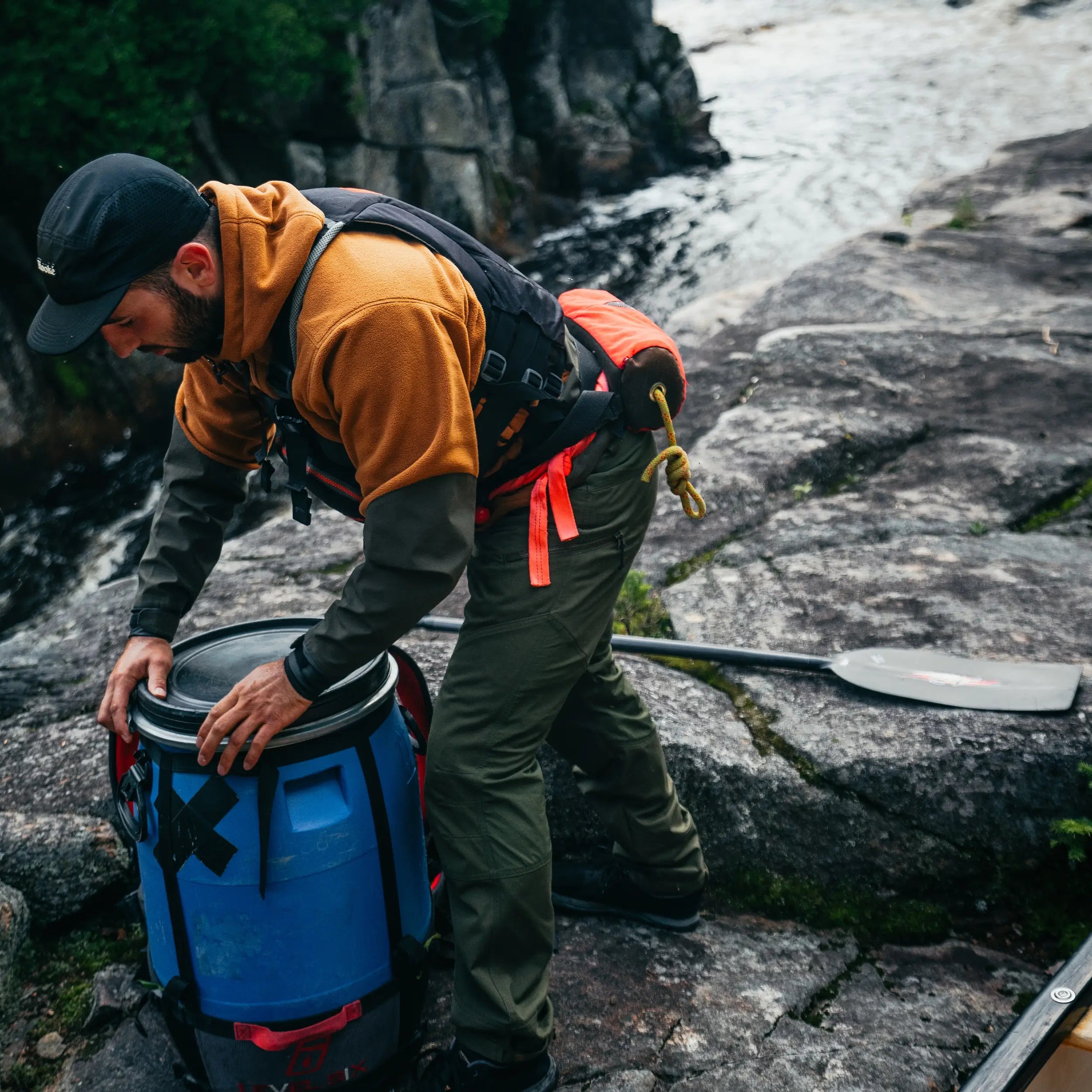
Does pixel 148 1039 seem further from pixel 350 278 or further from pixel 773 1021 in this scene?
pixel 350 278

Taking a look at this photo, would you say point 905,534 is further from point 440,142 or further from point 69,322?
point 440,142

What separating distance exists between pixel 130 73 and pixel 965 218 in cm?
694

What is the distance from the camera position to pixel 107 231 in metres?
1.66

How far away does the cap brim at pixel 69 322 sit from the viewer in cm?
170

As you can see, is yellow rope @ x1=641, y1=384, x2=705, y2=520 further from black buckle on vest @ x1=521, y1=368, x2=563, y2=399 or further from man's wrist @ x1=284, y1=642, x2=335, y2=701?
man's wrist @ x1=284, y1=642, x2=335, y2=701

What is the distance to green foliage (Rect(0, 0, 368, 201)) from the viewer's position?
7.78 m

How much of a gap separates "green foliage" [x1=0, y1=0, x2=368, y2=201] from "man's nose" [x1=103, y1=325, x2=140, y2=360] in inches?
284

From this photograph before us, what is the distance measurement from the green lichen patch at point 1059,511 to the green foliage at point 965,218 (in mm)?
5220

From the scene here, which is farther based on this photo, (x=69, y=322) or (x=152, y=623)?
(x=152, y=623)

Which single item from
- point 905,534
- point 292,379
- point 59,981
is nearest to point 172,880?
point 59,981

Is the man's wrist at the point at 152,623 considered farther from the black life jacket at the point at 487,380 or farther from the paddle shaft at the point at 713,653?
the paddle shaft at the point at 713,653

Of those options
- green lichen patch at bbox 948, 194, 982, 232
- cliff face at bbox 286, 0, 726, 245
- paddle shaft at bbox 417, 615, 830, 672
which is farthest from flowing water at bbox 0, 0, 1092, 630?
paddle shaft at bbox 417, 615, 830, 672

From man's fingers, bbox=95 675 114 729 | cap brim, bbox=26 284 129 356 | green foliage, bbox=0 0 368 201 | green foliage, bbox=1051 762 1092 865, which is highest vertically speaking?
green foliage, bbox=0 0 368 201

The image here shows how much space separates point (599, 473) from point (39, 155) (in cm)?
767
